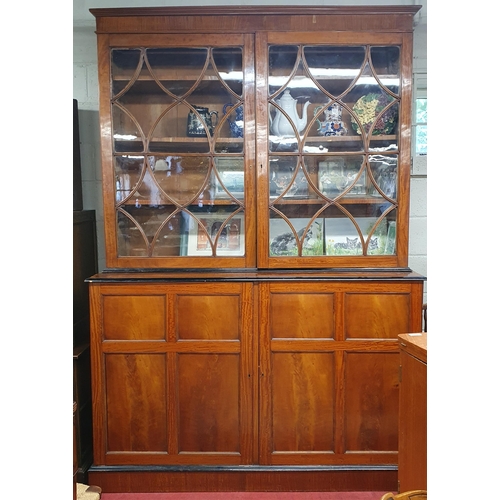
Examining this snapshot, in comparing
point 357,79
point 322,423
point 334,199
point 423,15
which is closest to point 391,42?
point 357,79

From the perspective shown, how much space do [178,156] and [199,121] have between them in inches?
7.6

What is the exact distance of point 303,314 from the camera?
93.4 inches

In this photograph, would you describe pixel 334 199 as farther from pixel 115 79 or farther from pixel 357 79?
pixel 115 79

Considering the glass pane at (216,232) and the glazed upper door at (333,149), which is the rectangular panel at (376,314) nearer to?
the glazed upper door at (333,149)

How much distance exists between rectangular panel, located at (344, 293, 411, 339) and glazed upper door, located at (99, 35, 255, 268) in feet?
1.76

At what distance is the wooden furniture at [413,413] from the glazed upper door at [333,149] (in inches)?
38.2

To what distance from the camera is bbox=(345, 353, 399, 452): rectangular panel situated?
2369 millimetres

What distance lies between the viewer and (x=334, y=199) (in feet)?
7.97

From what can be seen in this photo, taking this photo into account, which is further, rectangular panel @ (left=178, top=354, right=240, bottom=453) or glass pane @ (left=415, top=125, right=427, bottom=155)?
glass pane @ (left=415, top=125, right=427, bottom=155)

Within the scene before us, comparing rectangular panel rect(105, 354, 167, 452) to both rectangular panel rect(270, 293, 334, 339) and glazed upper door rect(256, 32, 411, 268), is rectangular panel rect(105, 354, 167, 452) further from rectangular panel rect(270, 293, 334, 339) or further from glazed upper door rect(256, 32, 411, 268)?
glazed upper door rect(256, 32, 411, 268)

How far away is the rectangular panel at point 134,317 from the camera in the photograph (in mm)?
2373

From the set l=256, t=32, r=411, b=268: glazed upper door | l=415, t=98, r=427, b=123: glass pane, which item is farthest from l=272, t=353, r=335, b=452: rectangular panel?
l=415, t=98, r=427, b=123: glass pane
